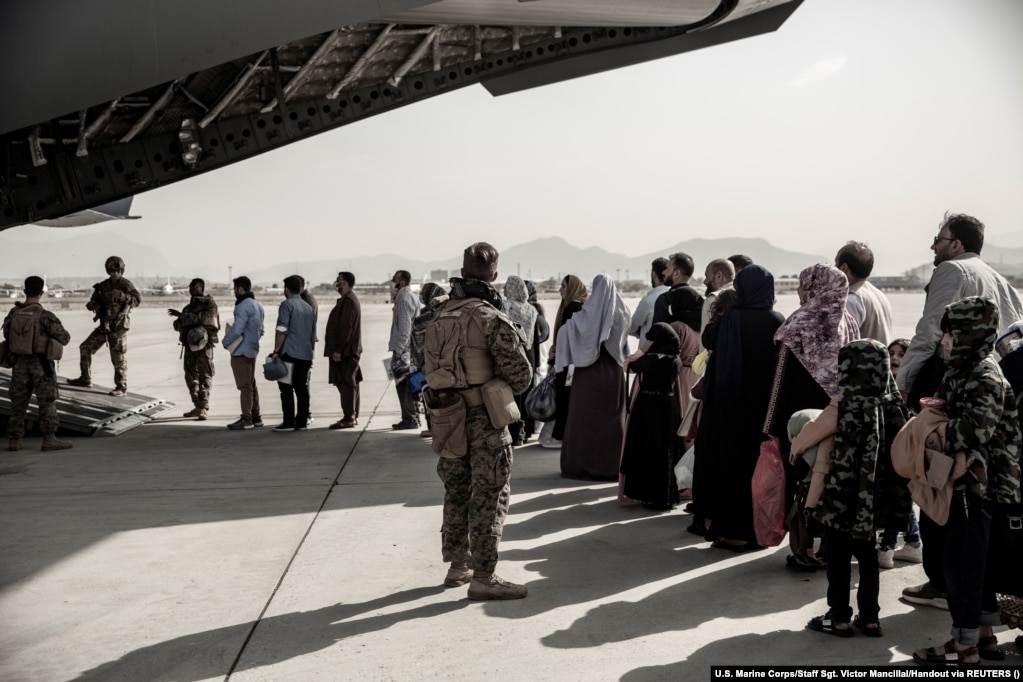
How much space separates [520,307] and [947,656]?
20.0ft

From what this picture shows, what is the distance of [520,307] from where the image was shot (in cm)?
939

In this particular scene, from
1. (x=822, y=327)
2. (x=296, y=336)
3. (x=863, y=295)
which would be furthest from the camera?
(x=296, y=336)

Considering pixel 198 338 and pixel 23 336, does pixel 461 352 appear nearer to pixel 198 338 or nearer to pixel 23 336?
pixel 23 336

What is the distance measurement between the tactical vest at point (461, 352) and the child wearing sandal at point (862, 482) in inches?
72.9

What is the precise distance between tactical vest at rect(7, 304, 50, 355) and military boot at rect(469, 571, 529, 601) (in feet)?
22.1

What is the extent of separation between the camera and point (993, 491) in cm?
378

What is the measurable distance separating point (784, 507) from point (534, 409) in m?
3.60

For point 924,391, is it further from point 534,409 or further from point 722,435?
point 534,409

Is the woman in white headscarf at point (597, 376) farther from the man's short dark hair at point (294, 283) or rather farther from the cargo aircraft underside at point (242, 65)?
the man's short dark hair at point (294, 283)

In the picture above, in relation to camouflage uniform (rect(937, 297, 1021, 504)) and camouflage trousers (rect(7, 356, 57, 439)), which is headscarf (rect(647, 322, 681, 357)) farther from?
camouflage trousers (rect(7, 356, 57, 439))

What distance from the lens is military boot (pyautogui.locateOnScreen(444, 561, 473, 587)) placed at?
5125 mm

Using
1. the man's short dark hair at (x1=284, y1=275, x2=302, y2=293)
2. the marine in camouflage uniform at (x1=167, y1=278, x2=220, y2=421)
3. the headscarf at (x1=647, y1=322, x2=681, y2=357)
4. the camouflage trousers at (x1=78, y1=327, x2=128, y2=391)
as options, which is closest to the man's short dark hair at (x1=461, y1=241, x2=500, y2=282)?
the headscarf at (x1=647, y1=322, x2=681, y2=357)

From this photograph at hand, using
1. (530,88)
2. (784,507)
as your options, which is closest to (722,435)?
(784,507)

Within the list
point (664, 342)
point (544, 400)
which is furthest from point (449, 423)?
point (544, 400)
